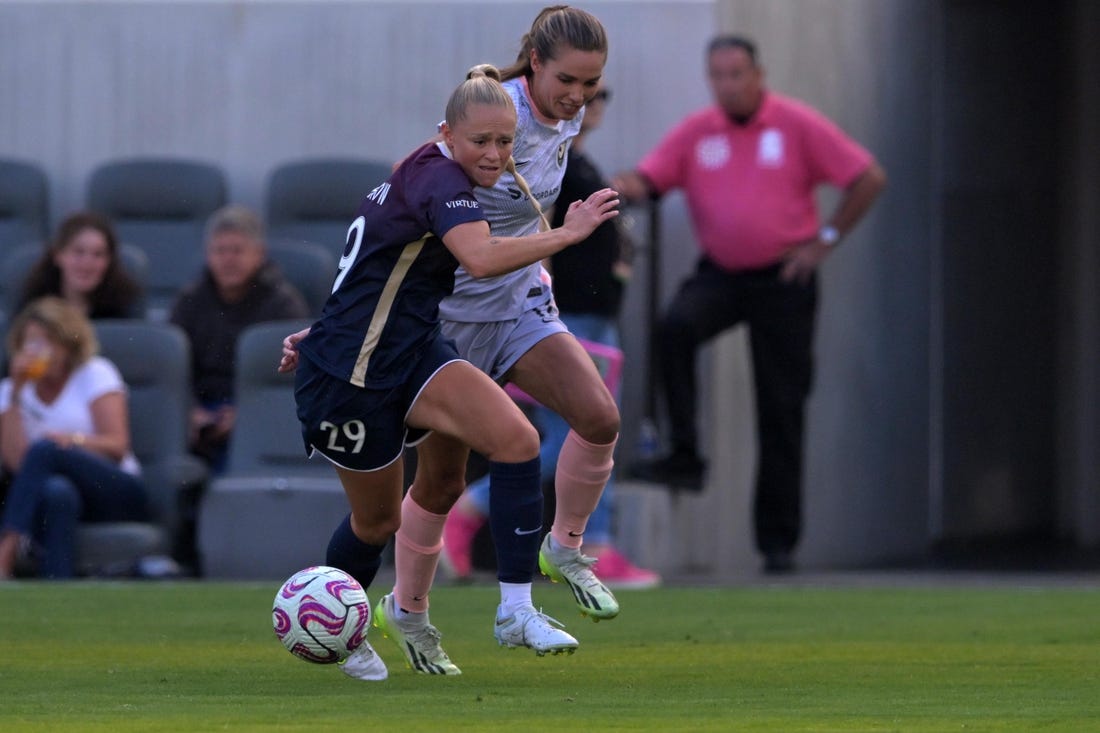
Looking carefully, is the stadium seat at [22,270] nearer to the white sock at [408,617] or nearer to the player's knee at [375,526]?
the white sock at [408,617]

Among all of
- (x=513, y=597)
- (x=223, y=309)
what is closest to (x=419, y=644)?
(x=513, y=597)

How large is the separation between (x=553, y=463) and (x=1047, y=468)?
24.9 ft

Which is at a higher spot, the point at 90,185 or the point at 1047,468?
the point at 90,185

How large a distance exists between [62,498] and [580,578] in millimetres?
4176

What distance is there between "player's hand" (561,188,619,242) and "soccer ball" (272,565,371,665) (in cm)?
122

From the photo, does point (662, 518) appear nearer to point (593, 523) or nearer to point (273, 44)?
point (593, 523)

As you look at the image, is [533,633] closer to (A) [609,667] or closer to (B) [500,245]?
(A) [609,667]

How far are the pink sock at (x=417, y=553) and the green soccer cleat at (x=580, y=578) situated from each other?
0.47 metres

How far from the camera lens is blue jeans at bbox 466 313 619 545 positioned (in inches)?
405

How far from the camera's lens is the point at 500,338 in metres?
6.98

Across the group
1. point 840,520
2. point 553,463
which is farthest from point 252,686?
point 840,520

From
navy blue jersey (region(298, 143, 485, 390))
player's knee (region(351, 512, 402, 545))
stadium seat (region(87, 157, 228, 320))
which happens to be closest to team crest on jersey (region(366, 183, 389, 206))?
navy blue jersey (region(298, 143, 485, 390))

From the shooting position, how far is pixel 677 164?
11.8 m

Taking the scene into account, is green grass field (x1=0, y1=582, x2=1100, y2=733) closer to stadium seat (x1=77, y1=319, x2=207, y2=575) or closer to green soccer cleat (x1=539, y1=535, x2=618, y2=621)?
green soccer cleat (x1=539, y1=535, x2=618, y2=621)
